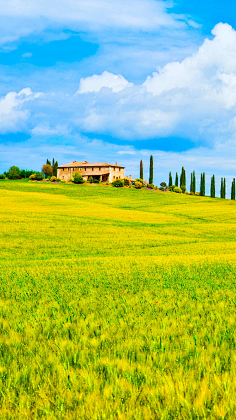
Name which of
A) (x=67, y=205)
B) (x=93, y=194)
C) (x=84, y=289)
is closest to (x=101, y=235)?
Answer: (x=84, y=289)

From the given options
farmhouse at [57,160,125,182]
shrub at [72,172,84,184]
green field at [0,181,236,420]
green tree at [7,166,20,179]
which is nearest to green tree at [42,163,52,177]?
farmhouse at [57,160,125,182]

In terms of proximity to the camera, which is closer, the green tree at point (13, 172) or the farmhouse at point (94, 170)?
the green tree at point (13, 172)

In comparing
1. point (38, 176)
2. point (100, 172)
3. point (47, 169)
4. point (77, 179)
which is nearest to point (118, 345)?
point (77, 179)

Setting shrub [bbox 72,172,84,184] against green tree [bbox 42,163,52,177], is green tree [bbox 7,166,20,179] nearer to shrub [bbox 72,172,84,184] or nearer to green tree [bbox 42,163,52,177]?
shrub [bbox 72,172,84,184]

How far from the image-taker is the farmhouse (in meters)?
119

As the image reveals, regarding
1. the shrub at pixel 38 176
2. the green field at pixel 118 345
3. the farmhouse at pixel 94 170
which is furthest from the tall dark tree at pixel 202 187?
the green field at pixel 118 345

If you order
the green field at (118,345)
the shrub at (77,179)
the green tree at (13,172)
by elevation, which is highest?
the green tree at (13,172)

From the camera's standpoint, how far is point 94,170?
12156 centimetres

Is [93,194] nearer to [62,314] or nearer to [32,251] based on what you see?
[32,251]

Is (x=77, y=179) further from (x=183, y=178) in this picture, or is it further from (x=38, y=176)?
(x=183, y=178)

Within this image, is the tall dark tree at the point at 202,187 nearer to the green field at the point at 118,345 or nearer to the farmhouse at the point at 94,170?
the farmhouse at the point at 94,170

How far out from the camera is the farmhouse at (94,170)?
119 m

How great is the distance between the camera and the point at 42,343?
4547mm

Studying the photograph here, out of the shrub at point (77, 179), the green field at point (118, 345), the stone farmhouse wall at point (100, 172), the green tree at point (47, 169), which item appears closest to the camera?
the green field at point (118, 345)
